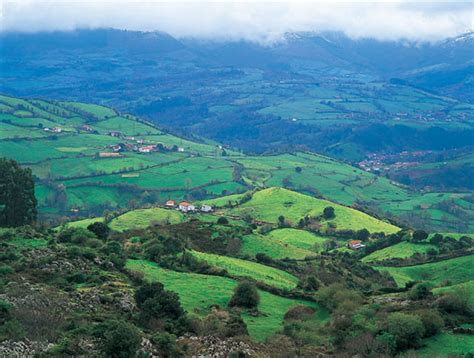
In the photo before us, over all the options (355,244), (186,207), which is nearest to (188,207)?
(186,207)

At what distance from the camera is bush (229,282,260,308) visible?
45.1m

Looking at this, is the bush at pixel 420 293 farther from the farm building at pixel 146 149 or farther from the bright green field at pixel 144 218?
the farm building at pixel 146 149

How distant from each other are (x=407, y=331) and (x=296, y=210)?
84722 millimetres

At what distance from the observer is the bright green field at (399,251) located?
88.1m

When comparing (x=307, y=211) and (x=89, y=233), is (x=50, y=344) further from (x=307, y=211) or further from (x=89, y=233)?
(x=307, y=211)

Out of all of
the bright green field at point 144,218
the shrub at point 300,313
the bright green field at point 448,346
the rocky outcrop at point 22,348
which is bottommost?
the bright green field at point 144,218

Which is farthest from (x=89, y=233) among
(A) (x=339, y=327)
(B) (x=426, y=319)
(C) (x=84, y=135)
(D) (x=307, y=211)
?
(C) (x=84, y=135)

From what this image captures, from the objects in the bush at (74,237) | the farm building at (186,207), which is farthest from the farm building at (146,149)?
the bush at (74,237)

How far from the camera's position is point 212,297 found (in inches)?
1829

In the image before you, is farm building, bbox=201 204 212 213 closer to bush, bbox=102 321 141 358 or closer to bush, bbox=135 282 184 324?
bush, bbox=135 282 184 324

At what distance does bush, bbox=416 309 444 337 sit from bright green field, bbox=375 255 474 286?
32.2m

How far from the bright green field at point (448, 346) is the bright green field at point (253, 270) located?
19278mm

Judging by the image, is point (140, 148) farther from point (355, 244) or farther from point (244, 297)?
point (244, 297)

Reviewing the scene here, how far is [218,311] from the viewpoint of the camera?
41.9m
